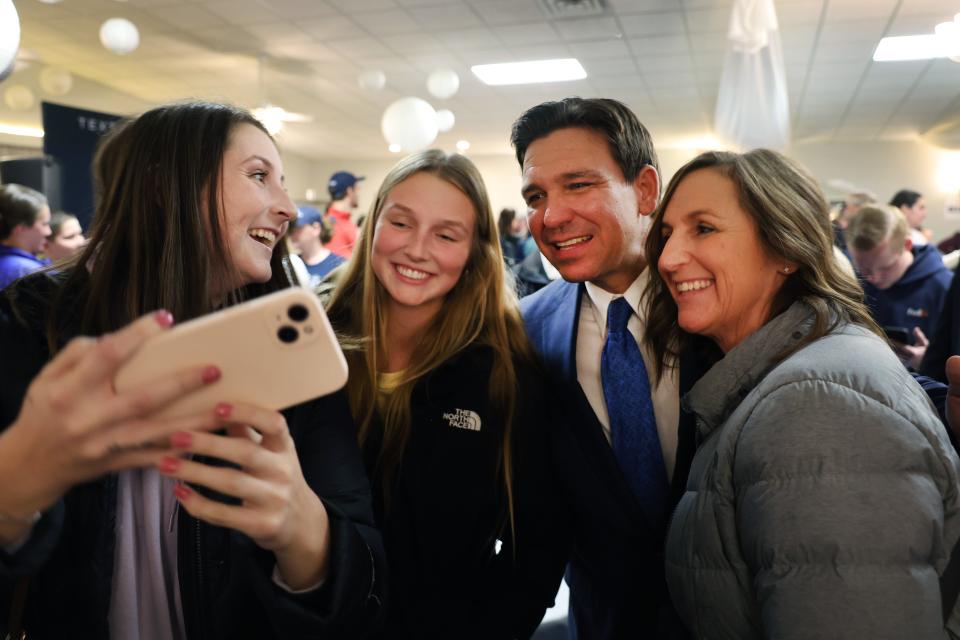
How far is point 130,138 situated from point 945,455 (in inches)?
53.1

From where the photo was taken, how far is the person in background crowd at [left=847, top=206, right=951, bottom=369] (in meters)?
3.48

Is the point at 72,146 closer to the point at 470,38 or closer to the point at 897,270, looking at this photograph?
the point at 470,38

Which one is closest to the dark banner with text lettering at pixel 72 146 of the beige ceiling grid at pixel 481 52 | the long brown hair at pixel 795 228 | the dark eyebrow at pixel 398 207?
the beige ceiling grid at pixel 481 52

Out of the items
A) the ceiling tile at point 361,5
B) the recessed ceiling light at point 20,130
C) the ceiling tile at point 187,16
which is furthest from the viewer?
the recessed ceiling light at point 20,130

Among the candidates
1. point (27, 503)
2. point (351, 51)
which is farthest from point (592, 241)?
point (351, 51)

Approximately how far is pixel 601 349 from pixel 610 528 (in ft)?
1.46

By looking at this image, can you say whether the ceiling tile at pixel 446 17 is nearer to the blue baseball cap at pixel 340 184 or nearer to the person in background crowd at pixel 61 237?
the blue baseball cap at pixel 340 184

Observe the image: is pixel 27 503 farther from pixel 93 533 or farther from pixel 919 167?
pixel 919 167

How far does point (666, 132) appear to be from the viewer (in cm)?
Result: 998

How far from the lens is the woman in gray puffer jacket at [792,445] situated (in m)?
0.85

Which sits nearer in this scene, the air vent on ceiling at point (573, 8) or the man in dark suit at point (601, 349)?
the man in dark suit at point (601, 349)

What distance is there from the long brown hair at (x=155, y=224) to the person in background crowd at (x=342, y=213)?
4.00 meters

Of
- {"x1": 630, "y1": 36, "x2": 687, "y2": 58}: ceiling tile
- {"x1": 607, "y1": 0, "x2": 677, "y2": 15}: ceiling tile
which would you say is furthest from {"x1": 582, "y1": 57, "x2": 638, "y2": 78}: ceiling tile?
{"x1": 607, "y1": 0, "x2": 677, "y2": 15}: ceiling tile

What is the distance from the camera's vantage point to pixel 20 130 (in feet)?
28.2
